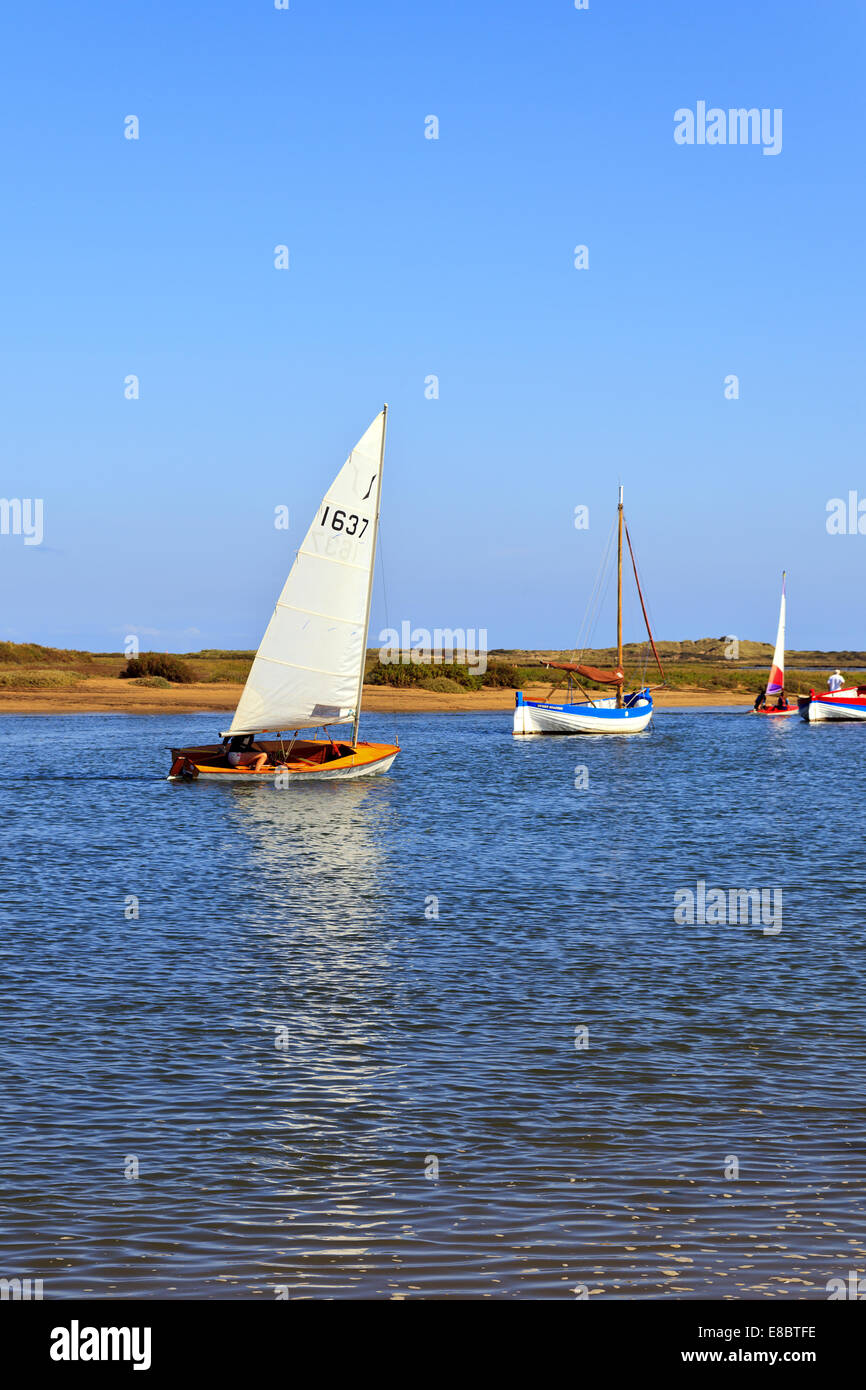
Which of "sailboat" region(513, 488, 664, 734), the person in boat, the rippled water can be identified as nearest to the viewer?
the rippled water

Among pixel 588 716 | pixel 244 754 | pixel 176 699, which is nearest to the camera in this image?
pixel 244 754

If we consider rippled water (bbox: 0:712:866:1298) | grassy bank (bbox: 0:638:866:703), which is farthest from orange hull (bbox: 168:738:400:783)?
grassy bank (bbox: 0:638:866:703)

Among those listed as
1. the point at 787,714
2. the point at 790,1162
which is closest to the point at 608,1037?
the point at 790,1162

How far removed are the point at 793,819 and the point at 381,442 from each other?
1746cm

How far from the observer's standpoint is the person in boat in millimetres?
42438

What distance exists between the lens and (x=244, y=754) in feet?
141

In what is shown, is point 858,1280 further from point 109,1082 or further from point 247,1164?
point 109,1082

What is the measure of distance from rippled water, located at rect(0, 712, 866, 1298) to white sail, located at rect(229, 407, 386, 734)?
47.6 feet

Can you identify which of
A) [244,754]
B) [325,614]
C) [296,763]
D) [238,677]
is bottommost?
[296,763]

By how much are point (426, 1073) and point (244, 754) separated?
31.0 m

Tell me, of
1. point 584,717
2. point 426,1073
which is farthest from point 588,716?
point 426,1073

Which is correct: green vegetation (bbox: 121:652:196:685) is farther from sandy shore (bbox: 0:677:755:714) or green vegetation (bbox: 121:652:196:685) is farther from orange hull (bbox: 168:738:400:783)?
orange hull (bbox: 168:738:400:783)

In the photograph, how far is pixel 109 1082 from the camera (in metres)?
12.0

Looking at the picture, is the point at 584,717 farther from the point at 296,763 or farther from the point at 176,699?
the point at 296,763
